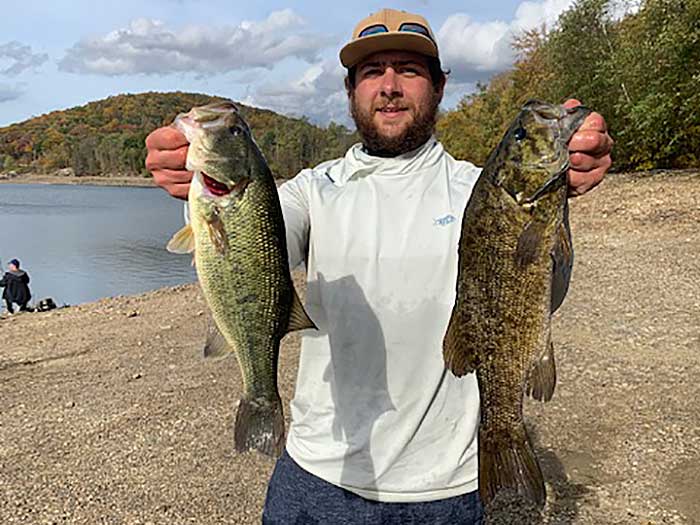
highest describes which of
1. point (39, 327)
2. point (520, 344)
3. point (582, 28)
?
point (582, 28)

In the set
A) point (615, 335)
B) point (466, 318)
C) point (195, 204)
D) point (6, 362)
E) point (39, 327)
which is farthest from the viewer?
point (39, 327)

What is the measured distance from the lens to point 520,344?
99.8 inches

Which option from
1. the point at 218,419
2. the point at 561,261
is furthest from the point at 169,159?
the point at 218,419

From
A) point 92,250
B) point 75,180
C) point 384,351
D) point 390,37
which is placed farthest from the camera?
point 75,180

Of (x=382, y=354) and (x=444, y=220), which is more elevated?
(x=444, y=220)

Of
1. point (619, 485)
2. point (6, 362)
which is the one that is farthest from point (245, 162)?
point (6, 362)

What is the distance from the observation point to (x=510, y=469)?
8.57ft

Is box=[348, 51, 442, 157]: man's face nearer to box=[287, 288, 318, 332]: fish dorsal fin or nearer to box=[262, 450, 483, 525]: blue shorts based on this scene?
box=[287, 288, 318, 332]: fish dorsal fin

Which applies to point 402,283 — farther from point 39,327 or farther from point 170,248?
point 39,327

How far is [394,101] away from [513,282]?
1079mm

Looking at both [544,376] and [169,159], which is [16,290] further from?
[544,376]

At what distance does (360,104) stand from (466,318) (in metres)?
1.20

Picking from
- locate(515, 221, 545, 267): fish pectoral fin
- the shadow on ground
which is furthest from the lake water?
locate(515, 221, 545, 267): fish pectoral fin

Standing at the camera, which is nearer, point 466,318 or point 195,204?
point 195,204
